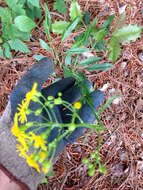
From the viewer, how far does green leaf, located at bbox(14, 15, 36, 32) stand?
1268 millimetres

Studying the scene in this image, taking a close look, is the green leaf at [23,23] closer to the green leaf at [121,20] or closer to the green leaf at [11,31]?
the green leaf at [11,31]

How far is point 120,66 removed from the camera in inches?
65.4

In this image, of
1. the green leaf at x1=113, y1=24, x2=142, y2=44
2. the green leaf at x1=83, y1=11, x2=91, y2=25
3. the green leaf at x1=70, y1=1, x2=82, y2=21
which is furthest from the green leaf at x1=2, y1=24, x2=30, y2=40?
the green leaf at x1=113, y1=24, x2=142, y2=44

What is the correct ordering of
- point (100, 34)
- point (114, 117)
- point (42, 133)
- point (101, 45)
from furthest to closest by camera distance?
point (114, 117) → point (101, 45) → point (100, 34) → point (42, 133)

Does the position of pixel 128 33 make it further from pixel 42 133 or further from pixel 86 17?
pixel 42 133

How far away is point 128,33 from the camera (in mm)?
1267

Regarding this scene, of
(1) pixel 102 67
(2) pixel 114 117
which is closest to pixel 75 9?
(1) pixel 102 67

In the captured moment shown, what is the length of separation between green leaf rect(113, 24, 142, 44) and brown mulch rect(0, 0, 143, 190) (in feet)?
1.21

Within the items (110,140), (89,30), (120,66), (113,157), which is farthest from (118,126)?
(89,30)

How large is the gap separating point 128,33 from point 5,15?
0.81 m

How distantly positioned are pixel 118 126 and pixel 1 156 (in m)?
0.99

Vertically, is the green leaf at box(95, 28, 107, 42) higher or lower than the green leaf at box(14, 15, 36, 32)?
lower

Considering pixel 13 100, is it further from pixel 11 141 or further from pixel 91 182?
pixel 91 182

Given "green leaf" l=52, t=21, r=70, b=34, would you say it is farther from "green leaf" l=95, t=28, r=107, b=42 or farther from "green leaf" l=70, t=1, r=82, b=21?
"green leaf" l=95, t=28, r=107, b=42
